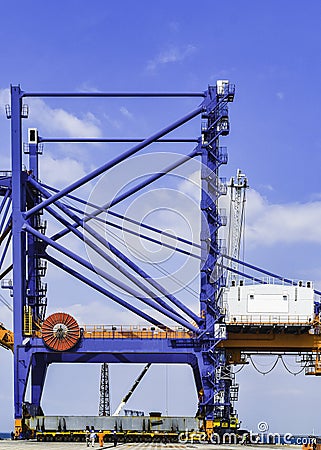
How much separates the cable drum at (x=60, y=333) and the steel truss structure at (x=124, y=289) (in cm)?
8

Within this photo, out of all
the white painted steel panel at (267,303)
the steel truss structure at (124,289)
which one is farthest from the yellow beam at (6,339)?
the white painted steel panel at (267,303)

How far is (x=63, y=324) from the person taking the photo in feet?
228

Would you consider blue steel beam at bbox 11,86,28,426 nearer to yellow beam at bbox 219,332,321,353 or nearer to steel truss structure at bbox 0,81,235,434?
steel truss structure at bbox 0,81,235,434

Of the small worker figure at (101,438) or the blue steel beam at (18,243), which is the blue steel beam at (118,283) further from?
the small worker figure at (101,438)

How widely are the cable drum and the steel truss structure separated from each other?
0.08 meters

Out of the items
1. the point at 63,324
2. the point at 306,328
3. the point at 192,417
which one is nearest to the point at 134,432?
the point at 192,417

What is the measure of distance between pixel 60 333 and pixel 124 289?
19.6ft

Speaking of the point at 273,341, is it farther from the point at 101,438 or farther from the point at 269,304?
the point at 101,438

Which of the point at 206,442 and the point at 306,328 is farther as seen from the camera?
the point at 306,328

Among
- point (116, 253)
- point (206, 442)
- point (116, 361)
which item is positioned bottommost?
point (206, 442)

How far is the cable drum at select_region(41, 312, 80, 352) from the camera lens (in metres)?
69.3

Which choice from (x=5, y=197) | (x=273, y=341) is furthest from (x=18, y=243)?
(x=273, y=341)

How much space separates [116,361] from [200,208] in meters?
13.9

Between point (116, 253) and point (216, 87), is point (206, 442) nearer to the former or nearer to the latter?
point (116, 253)
